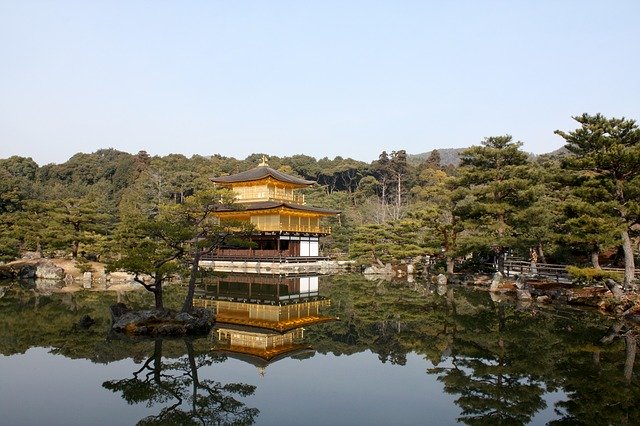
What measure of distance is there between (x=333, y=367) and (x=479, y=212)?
1794 centimetres

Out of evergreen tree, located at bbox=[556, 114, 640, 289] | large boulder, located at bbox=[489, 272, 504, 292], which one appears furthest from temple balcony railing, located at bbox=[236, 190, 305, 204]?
evergreen tree, located at bbox=[556, 114, 640, 289]

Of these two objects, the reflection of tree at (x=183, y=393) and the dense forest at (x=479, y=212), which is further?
the dense forest at (x=479, y=212)

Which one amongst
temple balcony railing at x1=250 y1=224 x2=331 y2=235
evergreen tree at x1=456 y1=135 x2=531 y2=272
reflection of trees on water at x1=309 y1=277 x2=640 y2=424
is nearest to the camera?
reflection of trees on water at x1=309 y1=277 x2=640 y2=424

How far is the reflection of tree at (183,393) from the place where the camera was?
24.1 ft

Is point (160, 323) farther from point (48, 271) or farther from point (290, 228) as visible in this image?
point (290, 228)

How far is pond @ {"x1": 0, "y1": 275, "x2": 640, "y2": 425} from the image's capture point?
769cm

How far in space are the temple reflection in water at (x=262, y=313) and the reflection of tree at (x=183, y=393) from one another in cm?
148

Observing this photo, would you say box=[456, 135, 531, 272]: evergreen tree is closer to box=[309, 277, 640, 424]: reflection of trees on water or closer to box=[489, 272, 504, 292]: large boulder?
box=[489, 272, 504, 292]: large boulder

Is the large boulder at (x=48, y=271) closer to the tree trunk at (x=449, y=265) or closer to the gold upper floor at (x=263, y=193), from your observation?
the gold upper floor at (x=263, y=193)

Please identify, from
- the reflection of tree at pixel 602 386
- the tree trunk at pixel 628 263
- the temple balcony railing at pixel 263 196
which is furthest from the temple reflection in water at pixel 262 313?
the tree trunk at pixel 628 263

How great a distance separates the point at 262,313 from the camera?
1741 centimetres

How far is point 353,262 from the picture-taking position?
3653 cm

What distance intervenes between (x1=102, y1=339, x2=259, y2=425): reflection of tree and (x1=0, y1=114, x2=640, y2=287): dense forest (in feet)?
19.8

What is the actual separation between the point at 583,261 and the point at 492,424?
22.4 meters
